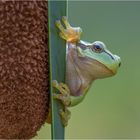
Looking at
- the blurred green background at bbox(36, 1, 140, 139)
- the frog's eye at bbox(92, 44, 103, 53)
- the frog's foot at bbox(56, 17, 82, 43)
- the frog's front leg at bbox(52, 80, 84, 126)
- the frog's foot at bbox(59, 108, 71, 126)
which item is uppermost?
the frog's foot at bbox(56, 17, 82, 43)

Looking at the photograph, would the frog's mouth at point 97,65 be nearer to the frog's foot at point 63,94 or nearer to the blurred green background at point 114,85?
the frog's foot at point 63,94

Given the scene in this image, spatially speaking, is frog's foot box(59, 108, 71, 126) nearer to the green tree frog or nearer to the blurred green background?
the green tree frog

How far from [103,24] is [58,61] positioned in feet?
2.74

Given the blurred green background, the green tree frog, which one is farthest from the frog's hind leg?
the blurred green background

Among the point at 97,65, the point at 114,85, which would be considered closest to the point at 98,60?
the point at 97,65

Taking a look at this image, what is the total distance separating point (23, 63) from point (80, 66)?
10 cm

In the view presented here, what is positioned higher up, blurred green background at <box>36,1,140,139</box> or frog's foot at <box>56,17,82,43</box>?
frog's foot at <box>56,17,82,43</box>

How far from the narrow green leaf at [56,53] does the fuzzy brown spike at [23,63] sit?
12 mm

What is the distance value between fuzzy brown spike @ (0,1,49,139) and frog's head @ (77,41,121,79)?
7 centimetres

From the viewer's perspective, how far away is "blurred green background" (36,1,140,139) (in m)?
1.54

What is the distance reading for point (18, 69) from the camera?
2.43 ft

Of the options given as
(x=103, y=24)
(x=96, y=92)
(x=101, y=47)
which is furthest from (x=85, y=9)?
(x=101, y=47)

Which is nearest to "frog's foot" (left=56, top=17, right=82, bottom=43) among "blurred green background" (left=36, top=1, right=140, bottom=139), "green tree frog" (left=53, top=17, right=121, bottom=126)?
"green tree frog" (left=53, top=17, right=121, bottom=126)

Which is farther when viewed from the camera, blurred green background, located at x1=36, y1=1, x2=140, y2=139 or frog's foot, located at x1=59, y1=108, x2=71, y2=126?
blurred green background, located at x1=36, y1=1, x2=140, y2=139
